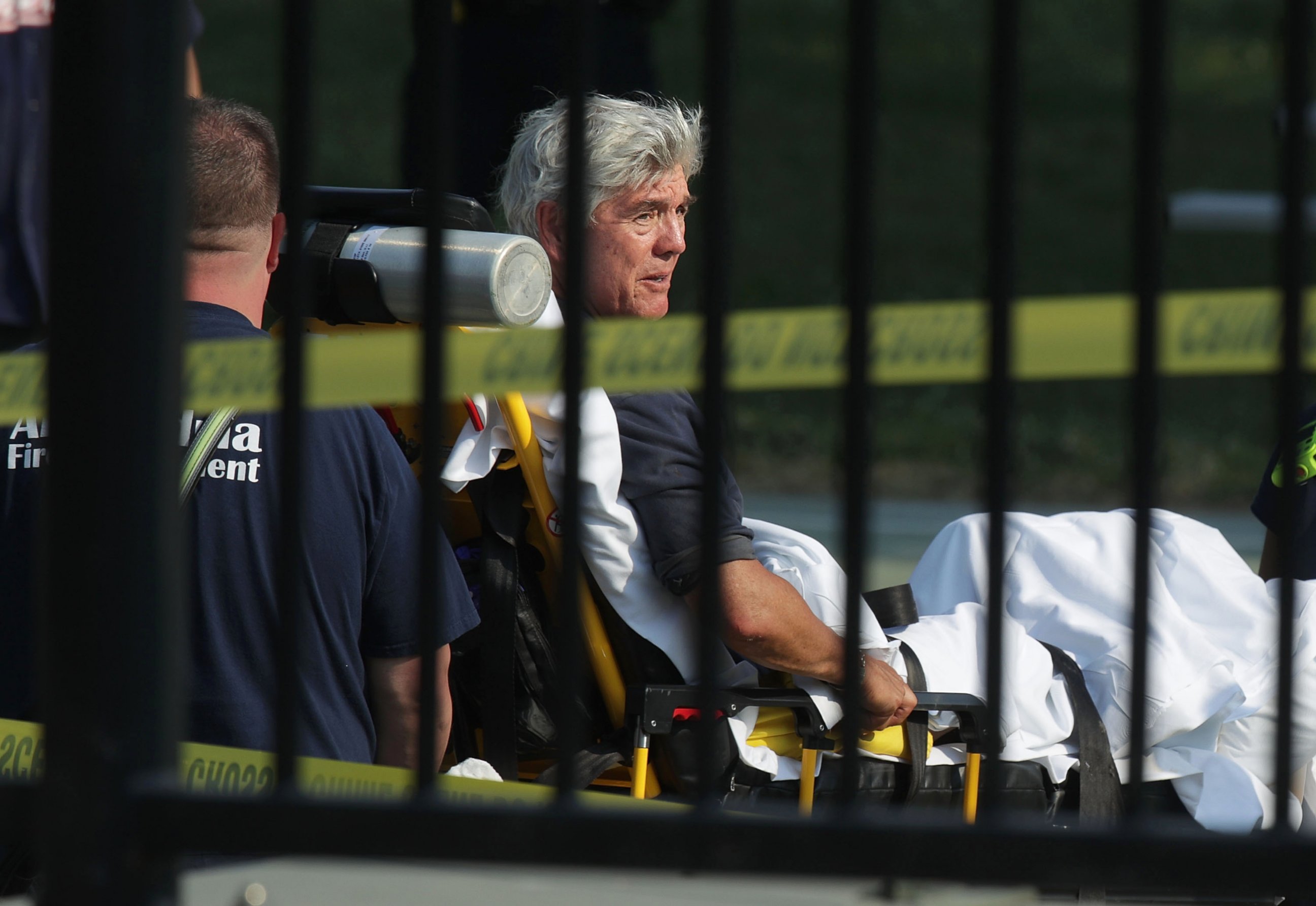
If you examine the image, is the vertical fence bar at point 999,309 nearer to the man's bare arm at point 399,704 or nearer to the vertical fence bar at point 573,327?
the vertical fence bar at point 573,327

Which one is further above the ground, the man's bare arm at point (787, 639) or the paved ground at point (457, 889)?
the man's bare arm at point (787, 639)

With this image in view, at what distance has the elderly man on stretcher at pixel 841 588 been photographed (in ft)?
8.82

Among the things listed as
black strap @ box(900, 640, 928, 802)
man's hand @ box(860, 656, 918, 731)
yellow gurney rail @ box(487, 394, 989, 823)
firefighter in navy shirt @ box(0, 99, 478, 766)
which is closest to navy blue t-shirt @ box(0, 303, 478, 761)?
firefighter in navy shirt @ box(0, 99, 478, 766)

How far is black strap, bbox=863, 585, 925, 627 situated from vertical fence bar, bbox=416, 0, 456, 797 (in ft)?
5.81

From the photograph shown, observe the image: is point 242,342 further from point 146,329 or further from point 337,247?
point 337,247

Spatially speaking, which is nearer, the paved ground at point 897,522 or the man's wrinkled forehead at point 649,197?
the man's wrinkled forehead at point 649,197

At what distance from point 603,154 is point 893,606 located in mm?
1075

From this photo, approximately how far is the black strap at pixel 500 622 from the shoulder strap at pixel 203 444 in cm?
61

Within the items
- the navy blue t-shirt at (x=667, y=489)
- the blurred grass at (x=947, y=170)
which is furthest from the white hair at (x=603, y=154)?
the blurred grass at (x=947, y=170)

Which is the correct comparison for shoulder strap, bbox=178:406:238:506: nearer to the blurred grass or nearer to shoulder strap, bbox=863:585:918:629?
shoulder strap, bbox=863:585:918:629

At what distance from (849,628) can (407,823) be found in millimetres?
405

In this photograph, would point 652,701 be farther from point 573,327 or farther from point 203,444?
point 573,327

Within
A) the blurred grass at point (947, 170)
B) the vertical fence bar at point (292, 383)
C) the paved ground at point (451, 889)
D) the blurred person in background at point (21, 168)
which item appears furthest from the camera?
the blurred grass at point (947, 170)

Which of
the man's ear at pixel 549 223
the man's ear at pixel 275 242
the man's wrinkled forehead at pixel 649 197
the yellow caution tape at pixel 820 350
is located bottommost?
the yellow caution tape at pixel 820 350
